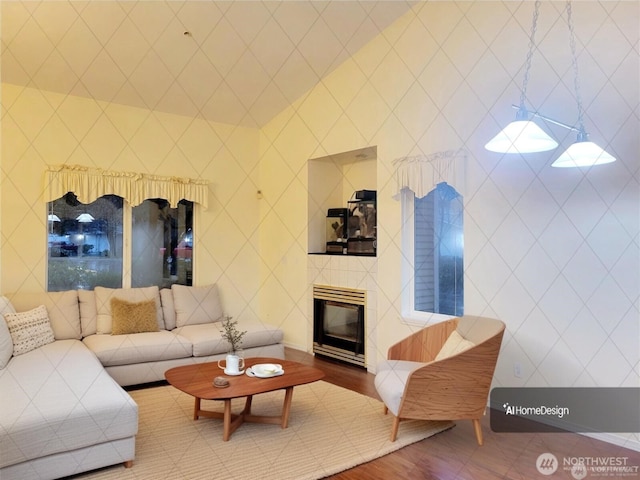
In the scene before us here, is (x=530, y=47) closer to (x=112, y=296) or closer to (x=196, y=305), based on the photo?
(x=196, y=305)

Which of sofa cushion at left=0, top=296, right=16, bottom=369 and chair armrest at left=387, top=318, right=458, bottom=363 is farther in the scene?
chair armrest at left=387, top=318, right=458, bottom=363

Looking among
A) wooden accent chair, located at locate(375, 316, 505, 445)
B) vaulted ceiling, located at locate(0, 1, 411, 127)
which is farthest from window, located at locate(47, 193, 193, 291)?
wooden accent chair, located at locate(375, 316, 505, 445)

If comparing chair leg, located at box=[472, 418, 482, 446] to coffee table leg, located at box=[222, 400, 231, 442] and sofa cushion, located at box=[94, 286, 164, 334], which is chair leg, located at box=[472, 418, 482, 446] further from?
sofa cushion, located at box=[94, 286, 164, 334]

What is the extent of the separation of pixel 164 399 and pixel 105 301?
1357mm

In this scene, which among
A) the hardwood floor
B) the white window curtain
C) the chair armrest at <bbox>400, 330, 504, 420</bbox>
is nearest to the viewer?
the hardwood floor

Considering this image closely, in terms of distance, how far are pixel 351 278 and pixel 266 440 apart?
2190mm

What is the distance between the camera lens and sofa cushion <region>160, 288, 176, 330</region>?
4.76 metres

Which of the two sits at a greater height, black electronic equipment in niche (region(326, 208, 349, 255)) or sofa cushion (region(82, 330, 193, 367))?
black electronic equipment in niche (region(326, 208, 349, 255))

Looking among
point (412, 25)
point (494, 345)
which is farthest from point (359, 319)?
point (412, 25)

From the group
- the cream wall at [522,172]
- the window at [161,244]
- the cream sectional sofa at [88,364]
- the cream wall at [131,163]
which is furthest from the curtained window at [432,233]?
the window at [161,244]

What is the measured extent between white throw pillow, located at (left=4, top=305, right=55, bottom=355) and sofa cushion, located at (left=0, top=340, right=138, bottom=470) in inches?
22.7

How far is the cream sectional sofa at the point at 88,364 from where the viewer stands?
2.31 m

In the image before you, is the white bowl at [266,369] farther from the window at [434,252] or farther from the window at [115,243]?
the window at [115,243]

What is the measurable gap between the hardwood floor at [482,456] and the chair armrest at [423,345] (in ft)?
1.71
